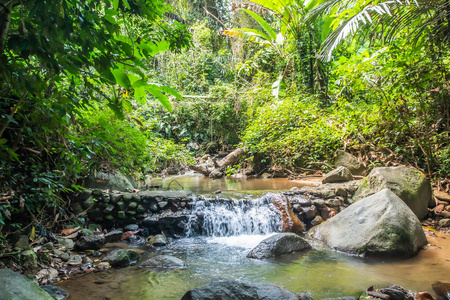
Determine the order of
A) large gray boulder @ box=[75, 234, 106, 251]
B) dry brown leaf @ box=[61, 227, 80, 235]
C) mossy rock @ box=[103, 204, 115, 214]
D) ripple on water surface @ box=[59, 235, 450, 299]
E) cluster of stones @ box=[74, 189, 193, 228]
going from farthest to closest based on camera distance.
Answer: mossy rock @ box=[103, 204, 115, 214]
cluster of stones @ box=[74, 189, 193, 228]
dry brown leaf @ box=[61, 227, 80, 235]
large gray boulder @ box=[75, 234, 106, 251]
ripple on water surface @ box=[59, 235, 450, 299]

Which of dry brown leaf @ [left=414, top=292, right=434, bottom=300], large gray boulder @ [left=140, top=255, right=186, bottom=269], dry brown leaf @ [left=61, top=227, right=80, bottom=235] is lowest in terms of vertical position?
large gray boulder @ [left=140, top=255, right=186, bottom=269]

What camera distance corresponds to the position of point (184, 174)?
12031 millimetres

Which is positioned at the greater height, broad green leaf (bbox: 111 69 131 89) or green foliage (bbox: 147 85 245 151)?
green foliage (bbox: 147 85 245 151)

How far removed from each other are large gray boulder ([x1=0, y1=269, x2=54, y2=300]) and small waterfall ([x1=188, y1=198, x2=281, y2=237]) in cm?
353

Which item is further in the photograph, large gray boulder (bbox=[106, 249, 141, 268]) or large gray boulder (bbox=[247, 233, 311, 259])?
large gray boulder (bbox=[247, 233, 311, 259])

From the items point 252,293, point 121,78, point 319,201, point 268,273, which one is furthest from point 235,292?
point 319,201

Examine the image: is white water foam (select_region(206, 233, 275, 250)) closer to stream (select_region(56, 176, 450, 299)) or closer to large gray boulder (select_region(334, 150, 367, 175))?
stream (select_region(56, 176, 450, 299))

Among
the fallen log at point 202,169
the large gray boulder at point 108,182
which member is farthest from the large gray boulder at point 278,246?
the fallen log at point 202,169

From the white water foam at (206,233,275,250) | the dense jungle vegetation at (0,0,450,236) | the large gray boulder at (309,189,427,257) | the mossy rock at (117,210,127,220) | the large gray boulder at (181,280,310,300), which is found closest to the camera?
the dense jungle vegetation at (0,0,450,236)

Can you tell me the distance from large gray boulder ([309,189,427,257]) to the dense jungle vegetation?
240 cm

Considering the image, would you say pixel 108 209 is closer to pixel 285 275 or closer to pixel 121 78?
pixel 285 275

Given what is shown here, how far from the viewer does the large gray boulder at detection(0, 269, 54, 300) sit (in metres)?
2.15

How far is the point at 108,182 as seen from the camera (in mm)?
6125

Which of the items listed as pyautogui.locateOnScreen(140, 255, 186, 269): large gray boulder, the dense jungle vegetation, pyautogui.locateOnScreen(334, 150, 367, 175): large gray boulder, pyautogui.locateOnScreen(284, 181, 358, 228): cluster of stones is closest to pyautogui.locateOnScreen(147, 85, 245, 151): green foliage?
the dense jungle vegetation
